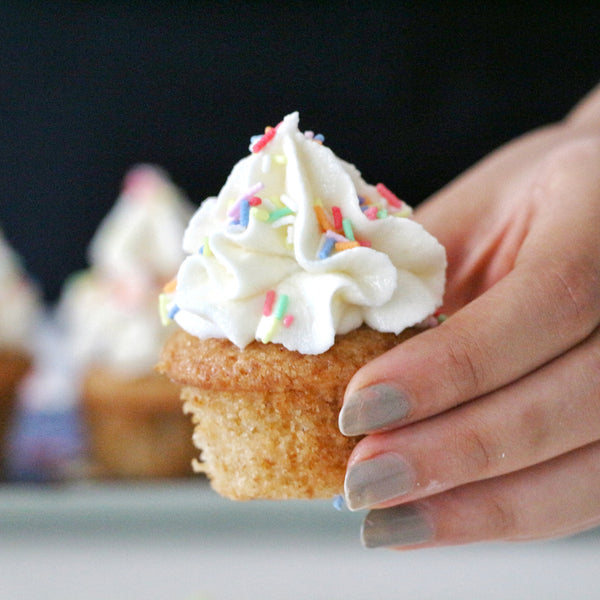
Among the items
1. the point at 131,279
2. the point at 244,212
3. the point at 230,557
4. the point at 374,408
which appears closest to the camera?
the point at 374,408

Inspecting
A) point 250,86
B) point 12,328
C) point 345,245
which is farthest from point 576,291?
point 12,328

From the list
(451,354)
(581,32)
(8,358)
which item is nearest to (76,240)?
(8,358)

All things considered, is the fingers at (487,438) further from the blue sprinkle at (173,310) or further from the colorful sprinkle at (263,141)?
the colorful sprinkle at (263,141)

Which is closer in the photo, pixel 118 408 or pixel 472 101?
pixel 118 408

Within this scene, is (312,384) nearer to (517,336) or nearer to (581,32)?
(517,336)

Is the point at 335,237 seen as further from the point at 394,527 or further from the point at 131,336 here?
the point at 131,336

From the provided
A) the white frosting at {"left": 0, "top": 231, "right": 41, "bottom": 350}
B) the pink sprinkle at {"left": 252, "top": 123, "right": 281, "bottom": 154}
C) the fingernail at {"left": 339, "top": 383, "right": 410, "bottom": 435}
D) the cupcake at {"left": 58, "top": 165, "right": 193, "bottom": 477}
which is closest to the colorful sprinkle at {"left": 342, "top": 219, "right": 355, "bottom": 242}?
the pink sprinkle at {"left": 252, "top": 123, "right": 281, "bottom": 154}
